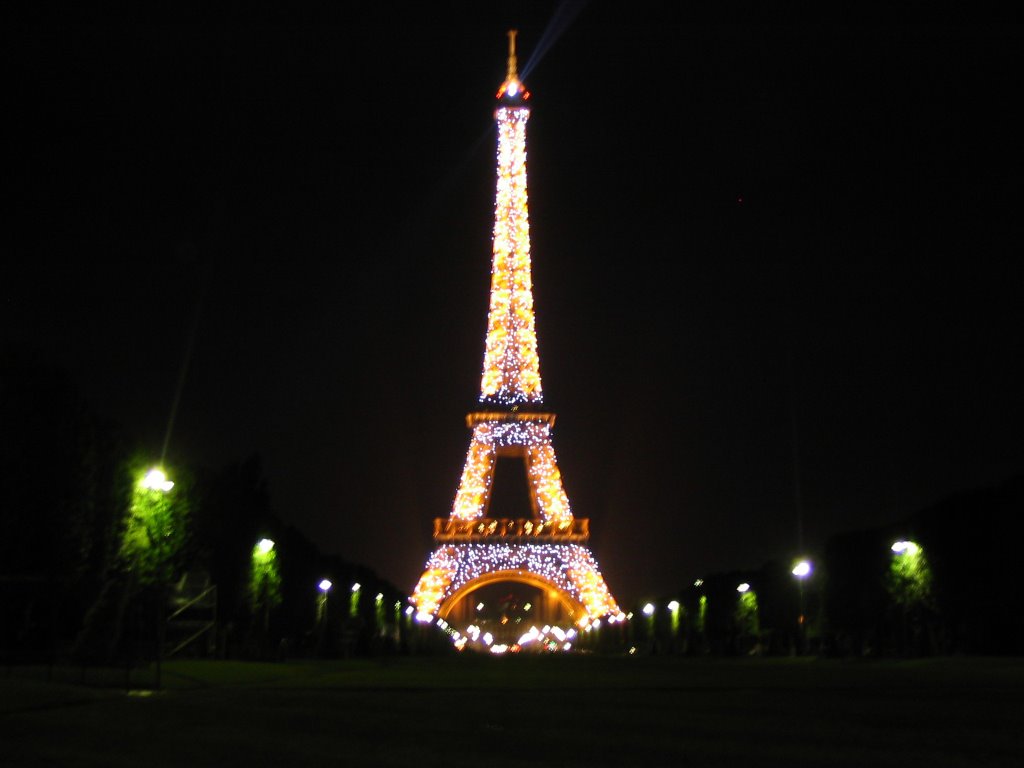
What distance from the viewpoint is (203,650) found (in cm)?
5656

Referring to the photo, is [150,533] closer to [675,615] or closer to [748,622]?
[748,622]

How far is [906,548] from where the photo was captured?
2276 inches

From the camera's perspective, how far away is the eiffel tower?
9381 cm

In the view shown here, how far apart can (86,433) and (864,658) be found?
33474 mm

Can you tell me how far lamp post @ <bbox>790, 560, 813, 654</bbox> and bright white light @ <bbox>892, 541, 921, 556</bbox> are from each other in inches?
233

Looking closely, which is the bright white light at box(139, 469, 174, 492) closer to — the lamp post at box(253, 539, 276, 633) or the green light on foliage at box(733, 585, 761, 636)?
the lamp post at box(253, 539, 276, 633)

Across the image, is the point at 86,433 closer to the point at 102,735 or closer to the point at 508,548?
the point at 102,735

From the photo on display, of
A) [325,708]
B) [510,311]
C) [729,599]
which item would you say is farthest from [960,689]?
[510,311]

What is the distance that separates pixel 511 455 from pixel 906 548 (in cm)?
4459

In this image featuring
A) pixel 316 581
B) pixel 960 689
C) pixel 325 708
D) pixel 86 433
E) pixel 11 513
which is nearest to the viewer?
pixel 325 708

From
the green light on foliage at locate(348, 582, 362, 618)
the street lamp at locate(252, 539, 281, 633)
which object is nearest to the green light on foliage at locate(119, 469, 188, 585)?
the street lamp at locate(252, 539, 281, 633)

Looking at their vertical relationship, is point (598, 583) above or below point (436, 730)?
above

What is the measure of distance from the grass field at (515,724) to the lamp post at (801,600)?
31042 mm

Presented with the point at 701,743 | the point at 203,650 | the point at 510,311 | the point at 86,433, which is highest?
the point at 510,311
